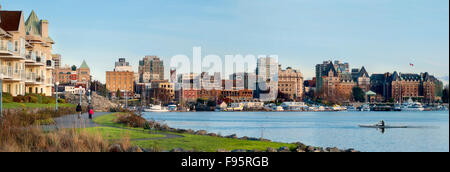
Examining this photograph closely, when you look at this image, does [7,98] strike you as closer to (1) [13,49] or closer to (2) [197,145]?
(1) [13,49]

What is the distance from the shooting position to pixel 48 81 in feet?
220

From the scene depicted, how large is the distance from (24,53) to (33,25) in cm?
1066

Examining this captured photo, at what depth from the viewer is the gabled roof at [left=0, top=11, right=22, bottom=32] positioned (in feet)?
170

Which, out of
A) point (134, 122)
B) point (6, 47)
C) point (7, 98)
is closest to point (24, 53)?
point (6, 47)

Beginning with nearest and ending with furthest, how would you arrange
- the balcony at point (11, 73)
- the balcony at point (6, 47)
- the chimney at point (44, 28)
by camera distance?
1. the balcony at point (11, 73)
2. the balcony at point (6, 47)
3. the chimney at point (44, 28)

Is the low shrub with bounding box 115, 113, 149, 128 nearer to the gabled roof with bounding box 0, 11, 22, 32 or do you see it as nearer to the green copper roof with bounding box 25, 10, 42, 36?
the gabled roof with bounding box 0, 11, 22, 32

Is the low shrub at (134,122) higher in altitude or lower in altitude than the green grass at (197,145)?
higher

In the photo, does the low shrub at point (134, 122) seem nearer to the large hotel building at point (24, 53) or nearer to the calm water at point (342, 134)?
the calm water at point (342, 134)

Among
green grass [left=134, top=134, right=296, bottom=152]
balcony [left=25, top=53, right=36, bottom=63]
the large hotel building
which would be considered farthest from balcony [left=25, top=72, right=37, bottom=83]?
green grass [left=134, top=134, right=296, bottom=152]

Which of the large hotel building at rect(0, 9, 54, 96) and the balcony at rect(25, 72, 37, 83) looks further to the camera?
the balcony at rect(25, 72, 37, 83)

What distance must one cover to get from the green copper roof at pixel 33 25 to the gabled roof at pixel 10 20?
A: 823cm

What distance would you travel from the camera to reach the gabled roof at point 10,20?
2037 inches

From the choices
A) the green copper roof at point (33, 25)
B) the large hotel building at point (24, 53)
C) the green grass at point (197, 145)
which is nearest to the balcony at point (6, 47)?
the large hotel building at point (24, 53)
